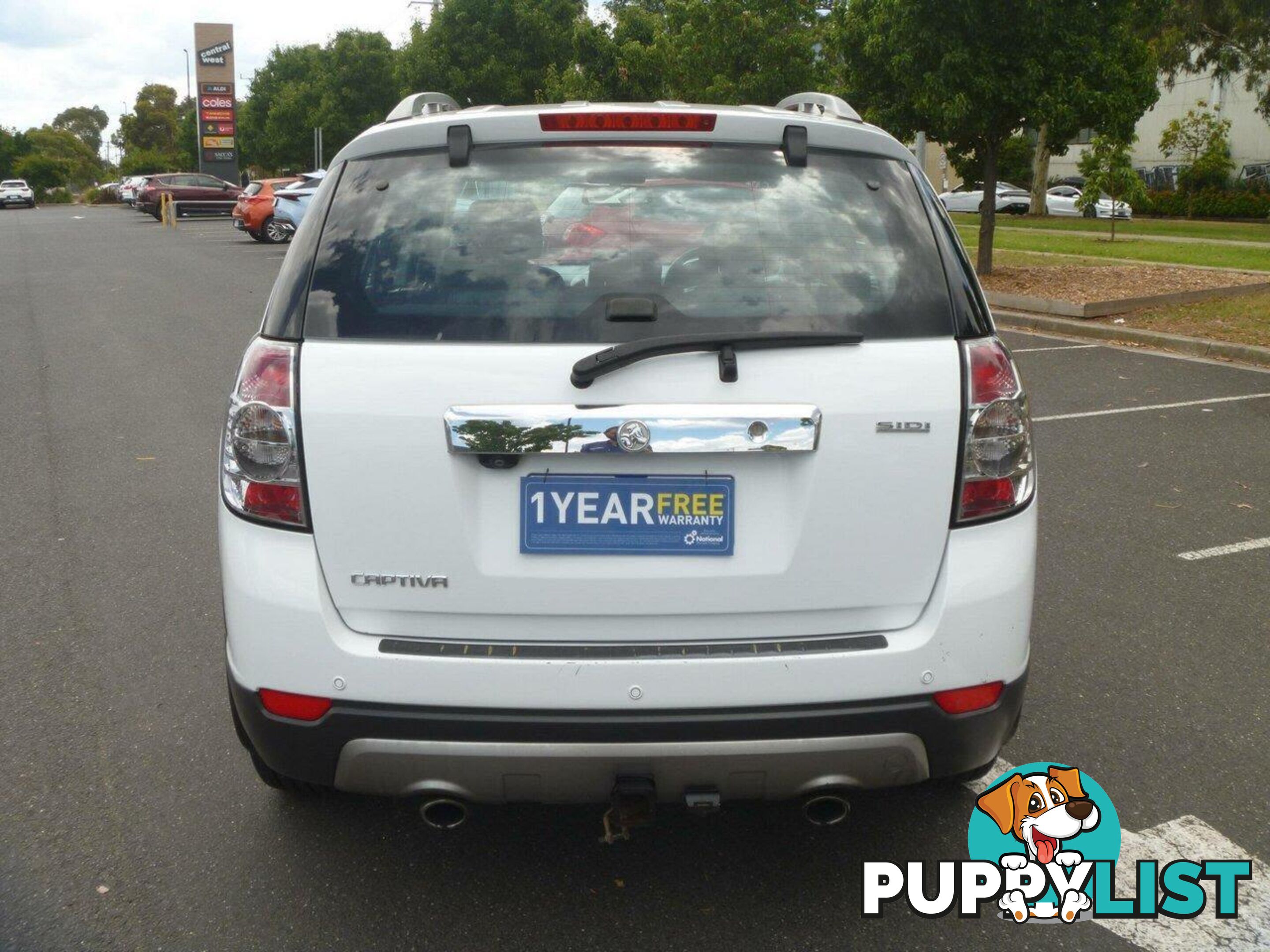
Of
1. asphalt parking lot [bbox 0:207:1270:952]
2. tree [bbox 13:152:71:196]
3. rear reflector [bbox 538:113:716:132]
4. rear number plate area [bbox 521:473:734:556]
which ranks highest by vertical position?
tree [bbox 13:152:71:196]

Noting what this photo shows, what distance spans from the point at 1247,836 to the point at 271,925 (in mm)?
2489

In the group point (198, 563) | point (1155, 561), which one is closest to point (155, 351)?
point (198, 563)

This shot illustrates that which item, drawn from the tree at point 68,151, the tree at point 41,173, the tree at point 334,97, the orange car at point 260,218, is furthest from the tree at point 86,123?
the orange car at point 260,218

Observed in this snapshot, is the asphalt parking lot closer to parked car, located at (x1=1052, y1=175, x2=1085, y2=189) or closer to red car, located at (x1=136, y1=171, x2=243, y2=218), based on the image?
red car, located at (x1=136, y1=171, x2=243, y2=218)

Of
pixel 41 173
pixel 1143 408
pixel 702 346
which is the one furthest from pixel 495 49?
pixel 41 173

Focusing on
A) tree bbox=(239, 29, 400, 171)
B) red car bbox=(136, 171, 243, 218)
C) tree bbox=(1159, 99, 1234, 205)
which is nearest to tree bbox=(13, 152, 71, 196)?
tree bbox=(239, 29, 400, 171)

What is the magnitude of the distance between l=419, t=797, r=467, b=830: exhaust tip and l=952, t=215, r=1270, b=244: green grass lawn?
26843mm

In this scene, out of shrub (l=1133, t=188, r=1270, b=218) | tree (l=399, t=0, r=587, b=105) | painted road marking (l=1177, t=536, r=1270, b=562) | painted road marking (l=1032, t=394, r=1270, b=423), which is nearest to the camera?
painted road marking (l=1177, t=536, r=1270, b=562)

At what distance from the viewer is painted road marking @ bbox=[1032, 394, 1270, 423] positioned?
348 inches

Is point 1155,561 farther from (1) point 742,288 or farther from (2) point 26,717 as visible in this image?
(2) point 26,717

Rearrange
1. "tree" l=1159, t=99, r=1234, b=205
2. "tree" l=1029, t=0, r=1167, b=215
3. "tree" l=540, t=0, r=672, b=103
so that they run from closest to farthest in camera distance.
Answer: "tree" l=1029, t=0, r=1167, b=215, "tree" l=540, t=0, r=672, b=103, "tree" l=1159, t=99, r=1234, b=205

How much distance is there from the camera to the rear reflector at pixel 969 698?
2717 mm

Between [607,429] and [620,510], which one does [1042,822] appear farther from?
[607,429]

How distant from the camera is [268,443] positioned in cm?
272
